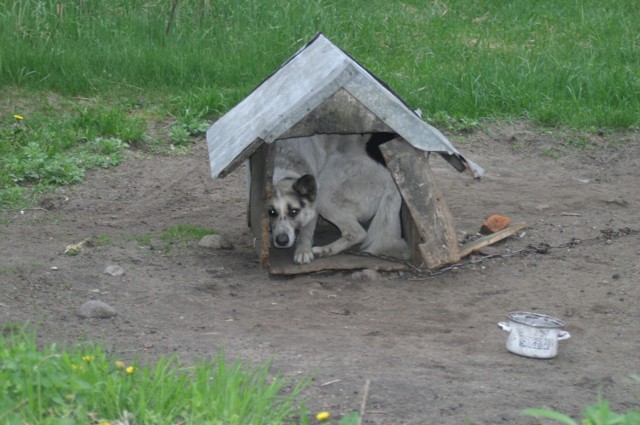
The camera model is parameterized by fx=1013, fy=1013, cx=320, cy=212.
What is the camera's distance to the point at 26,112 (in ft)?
30.6

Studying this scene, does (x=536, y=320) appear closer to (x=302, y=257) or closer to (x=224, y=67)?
(x=302, y=257)

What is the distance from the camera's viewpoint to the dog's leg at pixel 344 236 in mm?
6793

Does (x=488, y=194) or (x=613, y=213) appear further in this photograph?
(x=488, y=194)

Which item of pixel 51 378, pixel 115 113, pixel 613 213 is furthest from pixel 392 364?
pixel 115 113

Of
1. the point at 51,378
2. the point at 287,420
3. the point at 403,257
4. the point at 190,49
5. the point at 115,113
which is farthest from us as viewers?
the point at 190,49

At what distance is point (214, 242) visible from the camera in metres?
6.91

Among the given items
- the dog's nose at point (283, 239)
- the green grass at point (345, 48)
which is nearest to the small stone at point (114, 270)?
the dog's nose at point (283, 239)

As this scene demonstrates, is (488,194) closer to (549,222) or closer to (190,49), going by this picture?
(549,222)

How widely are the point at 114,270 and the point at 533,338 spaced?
2.62m

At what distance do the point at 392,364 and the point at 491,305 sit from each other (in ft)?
4.31

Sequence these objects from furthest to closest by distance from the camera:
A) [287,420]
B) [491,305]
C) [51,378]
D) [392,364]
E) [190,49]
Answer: [190,49], [491,305], [392,364], [287,420], [51,378]

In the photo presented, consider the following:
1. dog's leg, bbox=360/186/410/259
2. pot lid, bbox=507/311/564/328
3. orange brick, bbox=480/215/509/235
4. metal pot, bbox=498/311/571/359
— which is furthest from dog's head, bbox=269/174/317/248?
metal pot, bbox=498/311/571/359

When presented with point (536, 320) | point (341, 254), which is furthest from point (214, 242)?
point (536, 320)

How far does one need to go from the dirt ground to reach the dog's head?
28 centimetres
